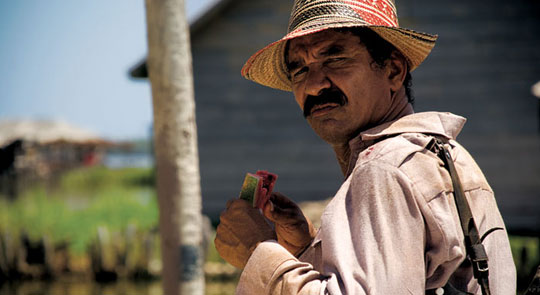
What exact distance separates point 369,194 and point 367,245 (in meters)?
0.13

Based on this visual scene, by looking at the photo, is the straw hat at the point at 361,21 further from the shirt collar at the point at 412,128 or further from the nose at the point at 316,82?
the shirt collar at the point at 412,128

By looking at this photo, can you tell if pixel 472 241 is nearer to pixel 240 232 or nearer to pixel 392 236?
pixel 392 236

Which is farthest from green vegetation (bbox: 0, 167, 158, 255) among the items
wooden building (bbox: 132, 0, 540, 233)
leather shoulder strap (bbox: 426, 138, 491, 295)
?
leather shoulder strap (bbox: 426, 138, 491, 295)

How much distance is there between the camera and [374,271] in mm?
1526

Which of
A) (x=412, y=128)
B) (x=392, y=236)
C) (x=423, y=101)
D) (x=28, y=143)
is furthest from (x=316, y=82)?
(x=28, y=143)

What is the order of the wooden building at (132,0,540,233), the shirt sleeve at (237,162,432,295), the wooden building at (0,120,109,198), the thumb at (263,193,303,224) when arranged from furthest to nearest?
1. the wooden building at (0,120,109,198)
2. the wooden building at (132,0,540,233)
3. the thumb at (263,193,303,224)
4. the shirt sleeve at (237,162,432,295)

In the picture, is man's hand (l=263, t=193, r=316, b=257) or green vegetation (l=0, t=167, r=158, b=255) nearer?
man's hand (l=263, t=193, r=316, b=257)

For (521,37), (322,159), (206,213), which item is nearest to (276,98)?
(322,159)

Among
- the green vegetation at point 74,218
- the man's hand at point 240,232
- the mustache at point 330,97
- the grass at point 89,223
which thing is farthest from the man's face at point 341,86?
the green vegetation at point 74,218

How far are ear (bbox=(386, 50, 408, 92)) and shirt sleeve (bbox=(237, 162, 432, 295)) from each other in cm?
50

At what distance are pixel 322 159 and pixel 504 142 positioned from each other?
10.4 feet

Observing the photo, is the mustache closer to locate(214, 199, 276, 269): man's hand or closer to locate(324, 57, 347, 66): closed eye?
locate(324, 57, 347, 66): closed eye

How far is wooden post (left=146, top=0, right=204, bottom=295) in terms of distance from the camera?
171 inches

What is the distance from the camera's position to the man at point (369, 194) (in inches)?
61.6
